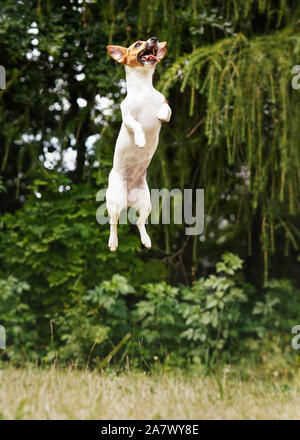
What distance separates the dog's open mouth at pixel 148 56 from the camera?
1.47 m

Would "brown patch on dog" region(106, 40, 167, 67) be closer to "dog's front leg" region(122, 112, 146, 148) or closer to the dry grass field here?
"dog's front leg" region(122, 112, 146, 148)

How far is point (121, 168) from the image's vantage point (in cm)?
157

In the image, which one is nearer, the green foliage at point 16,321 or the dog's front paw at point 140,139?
the dog's front paw at point 140,139

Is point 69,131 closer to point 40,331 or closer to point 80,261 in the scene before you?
point 80,261

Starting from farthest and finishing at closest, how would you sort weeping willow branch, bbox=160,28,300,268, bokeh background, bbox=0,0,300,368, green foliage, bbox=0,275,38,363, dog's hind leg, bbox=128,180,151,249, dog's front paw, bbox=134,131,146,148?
green foliage, bbox=0,275,38,363
bokeh background, bbox=0,0,300,368
weeping willow branch, bbox=160,28,300,268
dog's hind leg, bbox=128,180,151,249
dog's front paw, bbox=134,131,146,148

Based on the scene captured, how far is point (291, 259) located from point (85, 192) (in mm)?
1853

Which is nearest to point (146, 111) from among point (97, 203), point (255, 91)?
point (255, 91)

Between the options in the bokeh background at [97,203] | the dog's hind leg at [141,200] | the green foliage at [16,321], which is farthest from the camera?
the green foliage at [16,321]

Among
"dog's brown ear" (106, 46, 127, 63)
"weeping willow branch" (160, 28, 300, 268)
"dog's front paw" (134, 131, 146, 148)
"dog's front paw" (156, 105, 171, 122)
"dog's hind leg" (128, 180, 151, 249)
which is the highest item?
"weeping willow branch" (160, 28, 300, 268)

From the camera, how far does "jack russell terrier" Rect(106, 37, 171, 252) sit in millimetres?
1468

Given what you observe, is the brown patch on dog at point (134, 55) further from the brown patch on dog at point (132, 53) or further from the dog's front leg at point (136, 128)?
the dog's front leg at point (136, 128)

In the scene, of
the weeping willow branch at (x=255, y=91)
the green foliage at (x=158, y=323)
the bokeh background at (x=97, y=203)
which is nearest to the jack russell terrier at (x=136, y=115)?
the weeping willow branch at (x=255, y=91)

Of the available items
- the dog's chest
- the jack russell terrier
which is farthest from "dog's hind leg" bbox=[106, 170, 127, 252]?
the dog's chest

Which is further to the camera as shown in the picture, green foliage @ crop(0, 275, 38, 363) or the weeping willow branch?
green foliage @ crop(0, 275, 38, 363)
